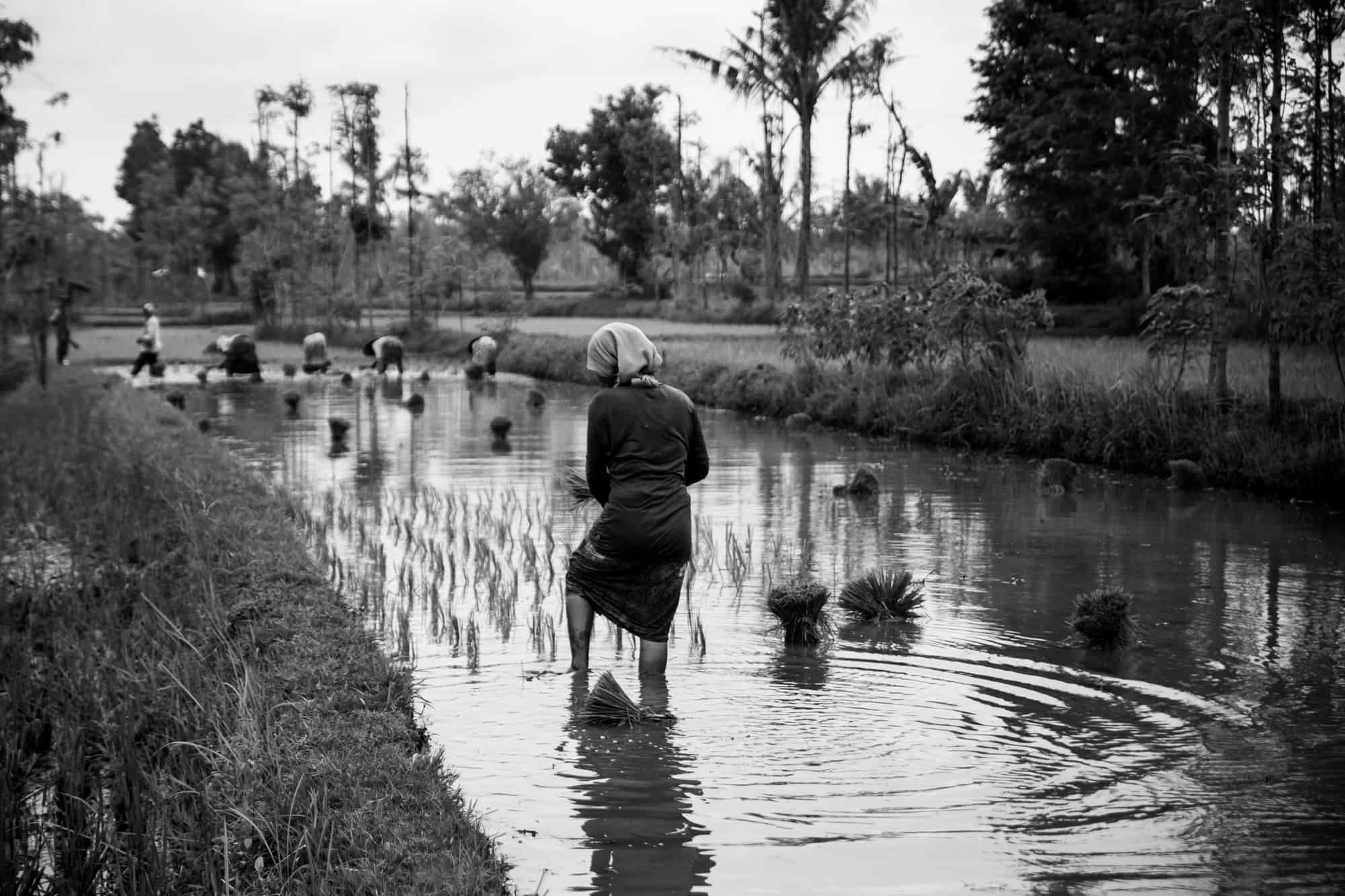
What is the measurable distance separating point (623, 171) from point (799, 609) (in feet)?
192

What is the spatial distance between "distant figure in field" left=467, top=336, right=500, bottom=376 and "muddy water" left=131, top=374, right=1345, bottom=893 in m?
20.9

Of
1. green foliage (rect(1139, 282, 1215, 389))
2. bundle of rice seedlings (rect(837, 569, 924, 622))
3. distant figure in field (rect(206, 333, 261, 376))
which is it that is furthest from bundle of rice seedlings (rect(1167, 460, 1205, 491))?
distant figure in field (rect(206, 333, 261, 376))

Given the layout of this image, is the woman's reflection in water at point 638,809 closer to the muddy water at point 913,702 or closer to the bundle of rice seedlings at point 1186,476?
the muddy water at point 913,702

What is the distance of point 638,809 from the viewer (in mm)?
4832

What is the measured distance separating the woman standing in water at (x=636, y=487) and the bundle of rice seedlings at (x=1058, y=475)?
7.76 m

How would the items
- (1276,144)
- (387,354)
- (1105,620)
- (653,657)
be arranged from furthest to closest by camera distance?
(387,354)
(1276,144)
(1105,620)
(653,657)

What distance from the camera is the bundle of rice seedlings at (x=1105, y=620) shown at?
707cm

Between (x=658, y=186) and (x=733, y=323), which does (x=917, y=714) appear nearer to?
(x=733, y=323)

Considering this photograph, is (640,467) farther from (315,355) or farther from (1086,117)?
(315,355)

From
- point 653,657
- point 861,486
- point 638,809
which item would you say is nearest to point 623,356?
point 653,657

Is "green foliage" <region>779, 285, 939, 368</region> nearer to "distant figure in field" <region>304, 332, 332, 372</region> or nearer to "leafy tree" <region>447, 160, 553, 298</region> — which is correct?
"distant figure in field" <region>304, 332, 332, 372</region>

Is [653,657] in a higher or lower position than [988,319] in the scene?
lower

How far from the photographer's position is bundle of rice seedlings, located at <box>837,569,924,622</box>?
7824 millimetres

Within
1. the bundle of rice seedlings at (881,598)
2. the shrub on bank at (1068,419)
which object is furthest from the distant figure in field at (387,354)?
the bundle of rice seedlings at (881,598)
